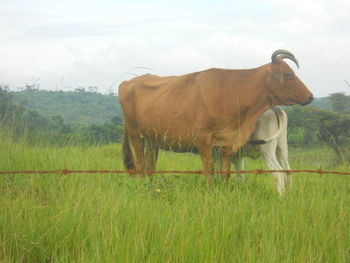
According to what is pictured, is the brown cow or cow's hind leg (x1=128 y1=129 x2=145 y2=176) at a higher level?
the brown cow

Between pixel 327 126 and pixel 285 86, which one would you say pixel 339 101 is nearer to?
pixel 327 126

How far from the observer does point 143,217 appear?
3305 mm

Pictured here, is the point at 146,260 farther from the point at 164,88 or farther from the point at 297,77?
the point at 164,88

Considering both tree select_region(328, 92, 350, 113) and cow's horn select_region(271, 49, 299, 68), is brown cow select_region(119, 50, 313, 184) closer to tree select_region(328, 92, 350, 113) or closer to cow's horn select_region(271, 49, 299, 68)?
cow's horn select_region(271, 49, 299, 68)

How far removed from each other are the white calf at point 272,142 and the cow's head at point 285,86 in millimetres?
254

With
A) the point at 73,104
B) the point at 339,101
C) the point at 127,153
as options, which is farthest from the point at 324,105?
the point at 127,153

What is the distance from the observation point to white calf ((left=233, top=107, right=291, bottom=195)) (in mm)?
5727

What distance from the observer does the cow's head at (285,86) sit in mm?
5680

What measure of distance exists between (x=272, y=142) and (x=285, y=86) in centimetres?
73

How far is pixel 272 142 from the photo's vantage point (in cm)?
578

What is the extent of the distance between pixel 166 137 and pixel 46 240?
10.7 feet

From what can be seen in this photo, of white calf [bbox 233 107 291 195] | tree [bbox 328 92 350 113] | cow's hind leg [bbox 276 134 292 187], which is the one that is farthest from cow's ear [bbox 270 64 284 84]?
tree [bbox 328 92 350 113]

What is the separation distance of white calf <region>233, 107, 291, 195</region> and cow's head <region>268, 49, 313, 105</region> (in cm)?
25

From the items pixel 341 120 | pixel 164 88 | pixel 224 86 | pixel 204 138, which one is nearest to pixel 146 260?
pixel 204 138
